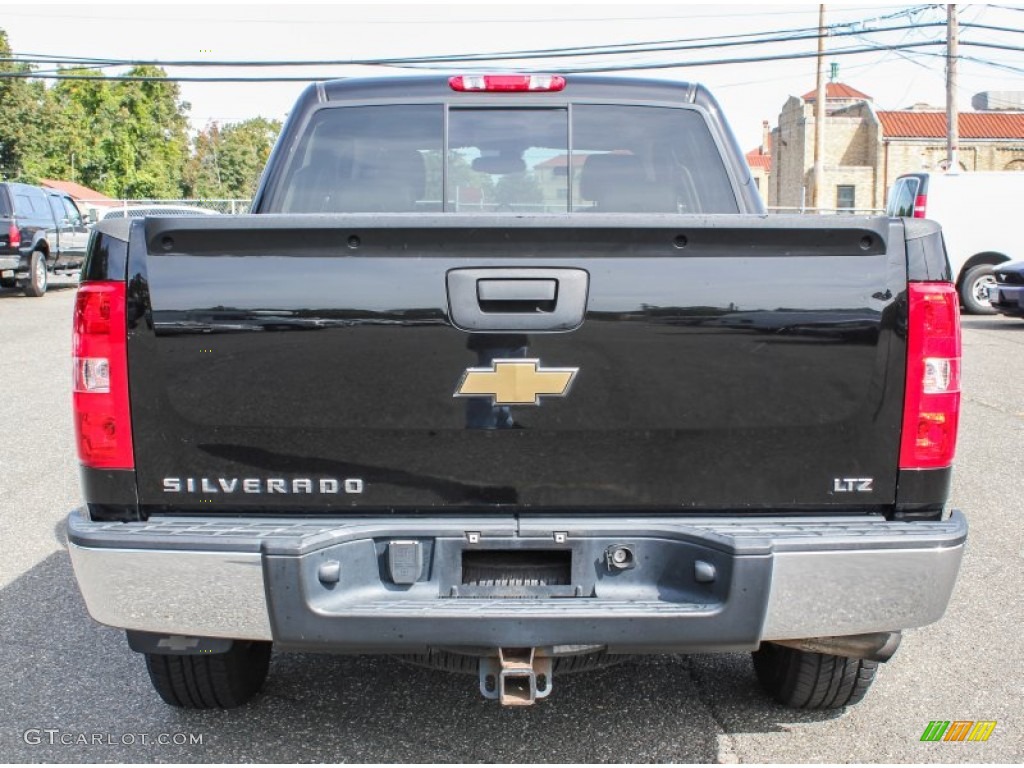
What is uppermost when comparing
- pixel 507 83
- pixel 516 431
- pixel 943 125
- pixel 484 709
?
pixel 943 125

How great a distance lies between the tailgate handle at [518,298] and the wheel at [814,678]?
142 centimetres

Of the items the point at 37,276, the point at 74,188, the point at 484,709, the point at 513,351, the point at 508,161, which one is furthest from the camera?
the point at 74,188

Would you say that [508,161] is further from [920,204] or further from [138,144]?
[138,144]

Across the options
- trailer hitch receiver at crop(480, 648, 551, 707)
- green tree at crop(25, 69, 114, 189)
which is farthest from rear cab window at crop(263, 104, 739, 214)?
green tree at crop(25, 69, 114, 189)

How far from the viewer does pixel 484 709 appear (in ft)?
11.6

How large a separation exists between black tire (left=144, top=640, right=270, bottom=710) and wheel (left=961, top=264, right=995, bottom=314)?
646 inches

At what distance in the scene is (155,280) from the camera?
8.55 feet

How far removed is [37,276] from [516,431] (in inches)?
786

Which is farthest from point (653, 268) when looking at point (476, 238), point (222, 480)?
point (222, 480)

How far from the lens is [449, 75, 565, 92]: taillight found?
12.7ft

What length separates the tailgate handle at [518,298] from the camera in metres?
2.59

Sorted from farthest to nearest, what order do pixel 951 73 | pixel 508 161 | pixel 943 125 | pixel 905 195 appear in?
pixel 943 125 < pixel 951 73 < pixel 905 195 < pixel 508 161

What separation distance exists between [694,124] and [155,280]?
2.35 meters

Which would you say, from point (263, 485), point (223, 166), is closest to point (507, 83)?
point (263, 485)
